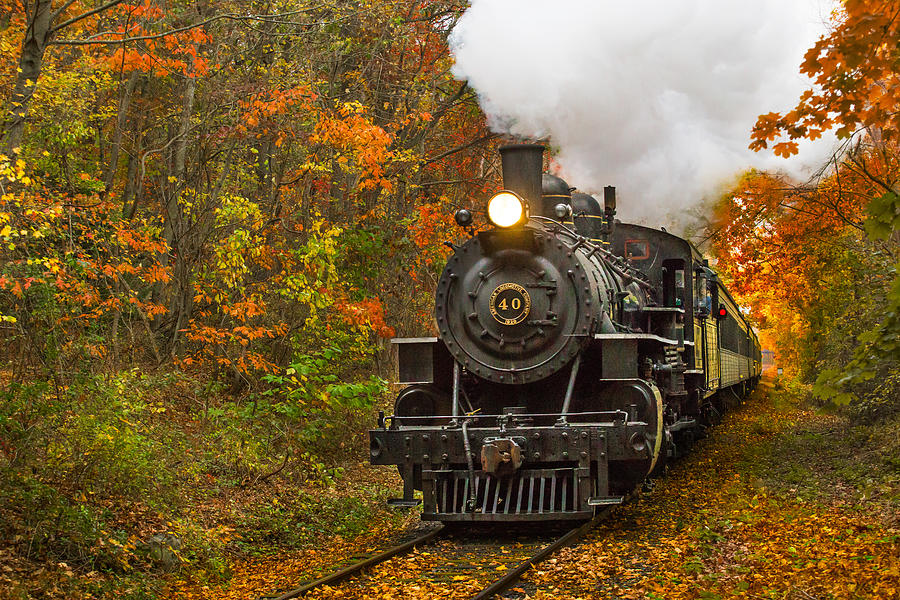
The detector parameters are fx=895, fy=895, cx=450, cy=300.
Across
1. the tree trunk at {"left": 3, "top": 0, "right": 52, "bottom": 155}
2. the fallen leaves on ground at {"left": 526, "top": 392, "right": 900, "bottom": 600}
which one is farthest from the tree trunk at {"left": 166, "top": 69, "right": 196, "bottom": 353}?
the fallen leaves on ground at {"left": 526, "top": 392, "right": 900, "bottom": 600}

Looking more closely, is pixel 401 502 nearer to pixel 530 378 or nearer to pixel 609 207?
pixel 530 378

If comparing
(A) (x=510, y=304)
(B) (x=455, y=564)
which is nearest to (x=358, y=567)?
(B) (x=455, y=564)

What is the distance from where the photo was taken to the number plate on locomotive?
8641mm

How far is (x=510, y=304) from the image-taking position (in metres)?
8.70

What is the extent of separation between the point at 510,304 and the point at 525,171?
146 centimetres

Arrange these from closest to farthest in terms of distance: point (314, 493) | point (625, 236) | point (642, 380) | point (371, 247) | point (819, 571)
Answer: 1. point (819, 571)
2. point (642, 380)
3. point (314, 493)
4. point (625, 236)
5. point (371, 247)

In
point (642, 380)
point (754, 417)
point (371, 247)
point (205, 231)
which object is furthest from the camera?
point (754, 417)

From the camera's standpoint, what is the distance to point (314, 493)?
32.7 feet

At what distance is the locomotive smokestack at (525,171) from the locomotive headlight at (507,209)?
54cm

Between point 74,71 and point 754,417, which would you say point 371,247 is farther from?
point 754,417

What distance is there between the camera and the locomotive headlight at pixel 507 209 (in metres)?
8.58

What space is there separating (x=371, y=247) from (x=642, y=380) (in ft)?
24.0

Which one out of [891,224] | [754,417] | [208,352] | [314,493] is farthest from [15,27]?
[754,417]

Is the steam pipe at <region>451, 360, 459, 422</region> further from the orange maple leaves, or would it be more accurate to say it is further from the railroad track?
the orange maple leaves
